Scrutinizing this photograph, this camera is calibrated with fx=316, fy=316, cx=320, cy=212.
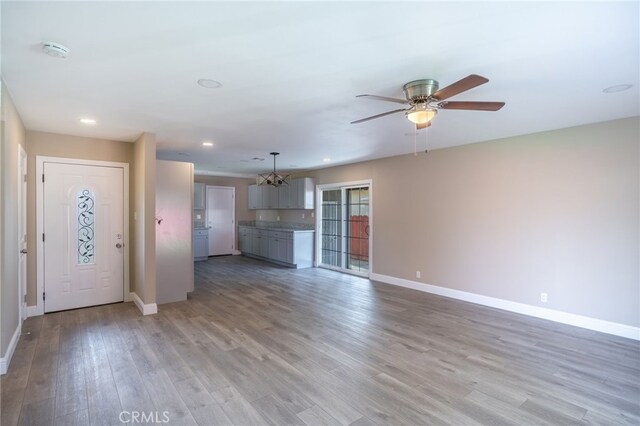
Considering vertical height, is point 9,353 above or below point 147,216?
below

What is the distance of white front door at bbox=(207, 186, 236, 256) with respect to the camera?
31.3 ft

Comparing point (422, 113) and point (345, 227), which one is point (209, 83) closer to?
point (422, 113)

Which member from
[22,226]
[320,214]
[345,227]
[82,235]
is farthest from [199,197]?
[22,226]

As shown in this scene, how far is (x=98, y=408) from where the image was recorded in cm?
227

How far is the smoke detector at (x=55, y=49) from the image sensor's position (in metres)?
2.04

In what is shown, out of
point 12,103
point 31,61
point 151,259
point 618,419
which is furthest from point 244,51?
point 618,419

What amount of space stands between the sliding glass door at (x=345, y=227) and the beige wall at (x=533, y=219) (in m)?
0.95

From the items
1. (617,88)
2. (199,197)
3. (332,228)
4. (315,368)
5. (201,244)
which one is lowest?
(315,368)

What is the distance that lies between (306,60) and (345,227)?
540cm

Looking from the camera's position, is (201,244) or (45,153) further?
(201,244)

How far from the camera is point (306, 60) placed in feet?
7.51

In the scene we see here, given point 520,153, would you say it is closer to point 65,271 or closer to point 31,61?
point 31,61

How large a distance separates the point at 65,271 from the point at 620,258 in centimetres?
715

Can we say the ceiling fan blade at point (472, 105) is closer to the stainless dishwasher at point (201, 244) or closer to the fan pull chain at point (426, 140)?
the fan pull chain at point (426, 140)
